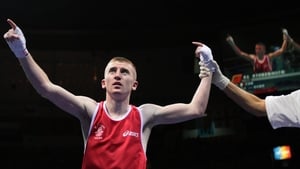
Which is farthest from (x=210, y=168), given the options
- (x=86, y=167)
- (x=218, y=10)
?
(x=86, y=167)

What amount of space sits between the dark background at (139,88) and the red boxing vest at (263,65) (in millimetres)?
1663

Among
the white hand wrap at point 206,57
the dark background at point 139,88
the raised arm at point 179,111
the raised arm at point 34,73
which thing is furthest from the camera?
the dark background at point 139,88

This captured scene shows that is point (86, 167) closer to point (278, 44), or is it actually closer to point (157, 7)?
point (278, 44)

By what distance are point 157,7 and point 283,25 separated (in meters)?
2.73

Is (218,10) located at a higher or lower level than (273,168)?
higher

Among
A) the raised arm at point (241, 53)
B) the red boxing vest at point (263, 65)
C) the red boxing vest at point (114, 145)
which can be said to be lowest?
the red boxing vest at point (114, 145)

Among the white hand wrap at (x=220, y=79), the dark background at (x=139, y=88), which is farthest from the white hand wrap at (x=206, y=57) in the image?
the dark background at (x=139, y=88)

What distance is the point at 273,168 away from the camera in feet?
34.0

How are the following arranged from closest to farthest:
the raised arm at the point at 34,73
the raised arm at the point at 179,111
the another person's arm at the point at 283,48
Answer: the raised arm at the point at 34,73 < the raised arm at the point at 179,111 < the another person's arm at the point at 283,48

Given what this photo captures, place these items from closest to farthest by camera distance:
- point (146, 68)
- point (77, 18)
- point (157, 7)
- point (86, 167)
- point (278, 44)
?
point (86, 167) < point (278, 44) < point (157, 7) < point (77, 18) < point (146, 68)

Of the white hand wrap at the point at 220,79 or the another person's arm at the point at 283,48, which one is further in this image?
the another person's arm at the point at 283,48

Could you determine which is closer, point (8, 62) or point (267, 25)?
point (267, 25)

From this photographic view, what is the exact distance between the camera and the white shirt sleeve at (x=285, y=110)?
300 cm

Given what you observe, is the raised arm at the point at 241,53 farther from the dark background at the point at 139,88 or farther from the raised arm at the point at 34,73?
the raised arm at the point at 34,73
